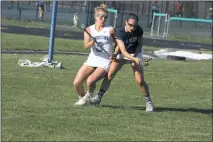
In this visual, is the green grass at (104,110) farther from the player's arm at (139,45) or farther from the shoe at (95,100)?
the player's arm at (139,45)

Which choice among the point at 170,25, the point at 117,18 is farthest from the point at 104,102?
the point at 170,25

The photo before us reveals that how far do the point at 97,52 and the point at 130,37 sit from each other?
612 mm

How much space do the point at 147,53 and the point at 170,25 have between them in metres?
18.0

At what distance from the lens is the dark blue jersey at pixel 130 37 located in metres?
10.8

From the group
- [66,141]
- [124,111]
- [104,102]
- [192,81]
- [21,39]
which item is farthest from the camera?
[21,39]

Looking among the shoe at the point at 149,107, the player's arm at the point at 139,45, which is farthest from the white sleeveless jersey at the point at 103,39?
the shoe at the point at 149,107

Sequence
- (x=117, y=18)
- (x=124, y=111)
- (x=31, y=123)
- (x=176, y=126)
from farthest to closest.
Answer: (x=117, y=18) → (x=124, y=111) → (x=176, y=126) → (x=31, y=123)

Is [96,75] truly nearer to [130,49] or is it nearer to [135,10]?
[130,49]

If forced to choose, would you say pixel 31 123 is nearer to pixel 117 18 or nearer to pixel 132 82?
pixel 132 82

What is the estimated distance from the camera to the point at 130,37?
10.9 m

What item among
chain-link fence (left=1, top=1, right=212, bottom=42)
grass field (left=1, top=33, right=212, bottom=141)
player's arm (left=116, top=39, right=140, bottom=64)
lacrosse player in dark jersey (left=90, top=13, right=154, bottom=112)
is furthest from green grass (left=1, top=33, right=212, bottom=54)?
chain-link fence (left=1, top=1, right=212, bottom=42)

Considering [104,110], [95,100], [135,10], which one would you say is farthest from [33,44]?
[135,10]

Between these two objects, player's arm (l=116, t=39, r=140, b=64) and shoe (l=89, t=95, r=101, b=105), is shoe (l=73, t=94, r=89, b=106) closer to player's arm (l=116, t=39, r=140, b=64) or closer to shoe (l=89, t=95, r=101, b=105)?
shoe (l=89, t=95, r=101, b=105)

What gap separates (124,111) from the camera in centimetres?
1065
